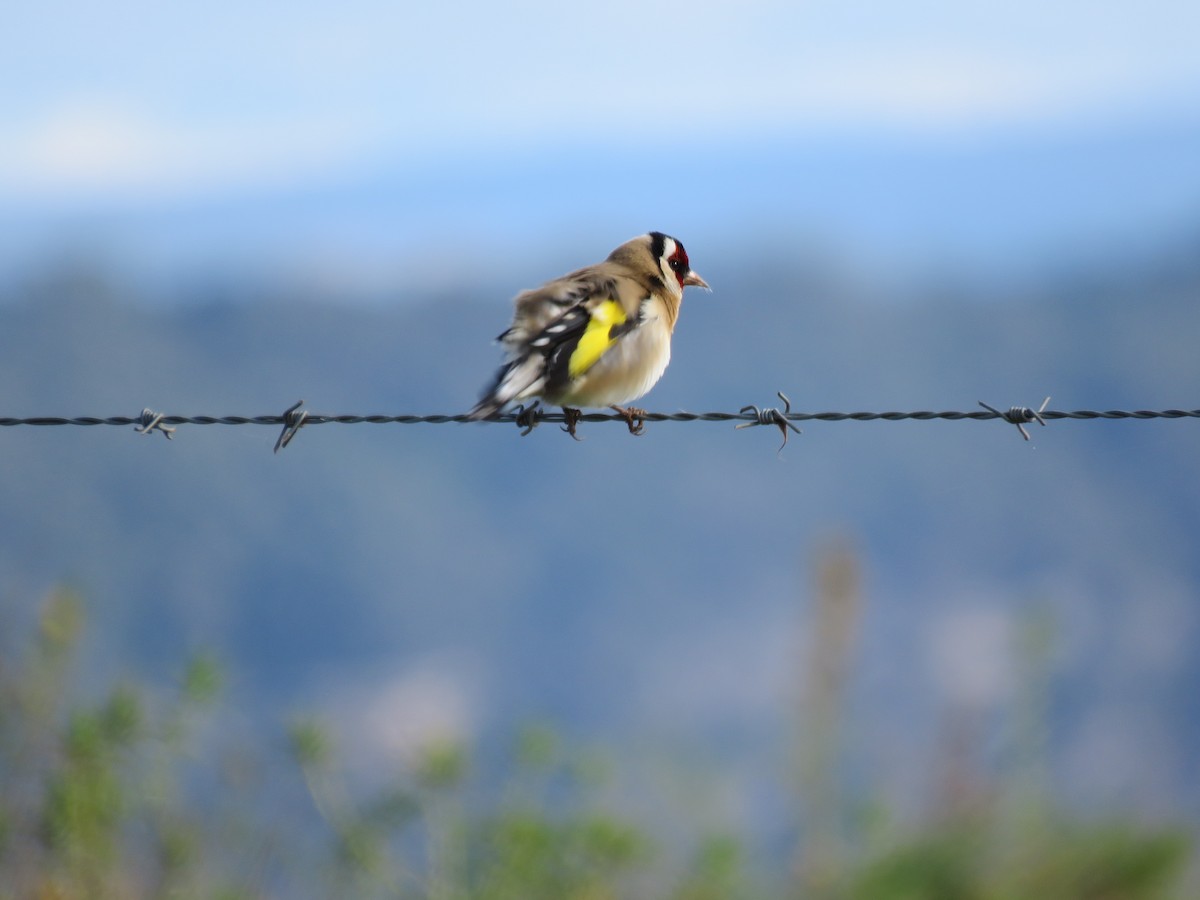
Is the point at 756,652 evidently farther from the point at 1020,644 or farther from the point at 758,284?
the point at 1020,644

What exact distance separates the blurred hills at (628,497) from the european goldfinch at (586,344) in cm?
6592

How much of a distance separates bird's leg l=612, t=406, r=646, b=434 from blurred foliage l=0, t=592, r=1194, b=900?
71.5 inches

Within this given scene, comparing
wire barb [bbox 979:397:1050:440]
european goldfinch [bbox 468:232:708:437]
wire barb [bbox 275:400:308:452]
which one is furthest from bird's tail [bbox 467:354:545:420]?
wire barb [bbox 979:397:1050:440]

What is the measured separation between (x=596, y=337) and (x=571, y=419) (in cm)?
54

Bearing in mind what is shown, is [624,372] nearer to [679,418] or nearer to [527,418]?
[527,418]

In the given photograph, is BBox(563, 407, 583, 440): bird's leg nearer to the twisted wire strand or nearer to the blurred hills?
the twisted wire strand

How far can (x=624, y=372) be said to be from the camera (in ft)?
25.0

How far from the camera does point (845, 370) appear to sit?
13912cm

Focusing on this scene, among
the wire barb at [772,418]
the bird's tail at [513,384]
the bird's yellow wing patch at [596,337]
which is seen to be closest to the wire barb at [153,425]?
the bird's tail at [513,384]

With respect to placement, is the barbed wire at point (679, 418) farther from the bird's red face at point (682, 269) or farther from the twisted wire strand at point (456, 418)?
the bird's red face at point (682, 269)

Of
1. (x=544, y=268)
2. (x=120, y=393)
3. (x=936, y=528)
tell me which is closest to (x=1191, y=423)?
(x=936, y=528)

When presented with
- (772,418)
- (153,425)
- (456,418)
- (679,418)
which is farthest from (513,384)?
(153,425)

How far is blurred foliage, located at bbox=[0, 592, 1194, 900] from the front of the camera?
7.28m

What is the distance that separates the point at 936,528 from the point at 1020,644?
115233mm
